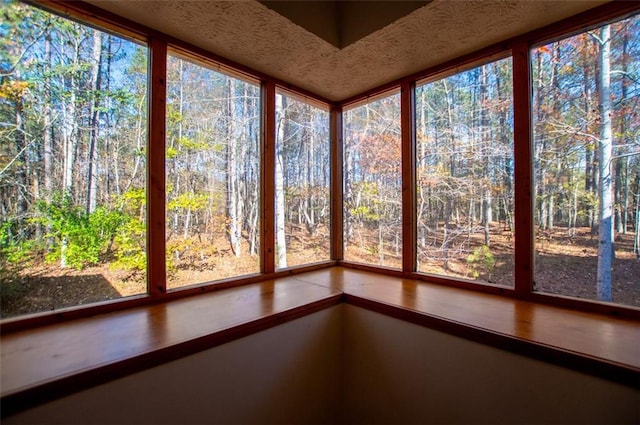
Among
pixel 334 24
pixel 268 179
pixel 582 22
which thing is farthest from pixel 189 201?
pixel 582 22

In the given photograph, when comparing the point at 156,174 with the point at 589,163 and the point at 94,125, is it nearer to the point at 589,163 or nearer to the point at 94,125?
the point at 94,125

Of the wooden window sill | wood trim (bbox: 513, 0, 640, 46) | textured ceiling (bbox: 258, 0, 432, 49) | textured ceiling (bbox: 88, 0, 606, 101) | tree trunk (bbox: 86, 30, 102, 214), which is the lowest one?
the wooden window sill

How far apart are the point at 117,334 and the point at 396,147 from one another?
7.36 ft

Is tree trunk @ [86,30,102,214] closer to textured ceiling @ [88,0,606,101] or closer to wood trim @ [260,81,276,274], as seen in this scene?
textured ceiling @ [88,0,606,101]

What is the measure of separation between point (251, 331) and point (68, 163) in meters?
1.28

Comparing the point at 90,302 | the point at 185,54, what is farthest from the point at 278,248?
the point at 185,54

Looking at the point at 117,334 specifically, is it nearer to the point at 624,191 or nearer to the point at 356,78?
the point at 356,78

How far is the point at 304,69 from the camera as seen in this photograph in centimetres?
204

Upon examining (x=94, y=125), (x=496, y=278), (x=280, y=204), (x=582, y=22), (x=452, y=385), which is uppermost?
(x=582, y=22)

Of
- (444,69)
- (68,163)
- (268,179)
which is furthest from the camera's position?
(268,179)

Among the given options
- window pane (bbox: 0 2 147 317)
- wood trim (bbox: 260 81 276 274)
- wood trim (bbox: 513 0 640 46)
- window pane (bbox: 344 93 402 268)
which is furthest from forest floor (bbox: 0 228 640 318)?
wood trim (bbox: 513 0 640 46)

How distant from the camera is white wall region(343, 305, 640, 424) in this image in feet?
3.27

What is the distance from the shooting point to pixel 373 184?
8.16 ft

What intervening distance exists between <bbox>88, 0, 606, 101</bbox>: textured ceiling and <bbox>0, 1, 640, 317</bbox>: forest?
19 centimetres
